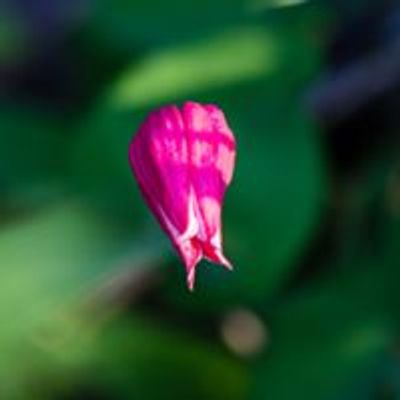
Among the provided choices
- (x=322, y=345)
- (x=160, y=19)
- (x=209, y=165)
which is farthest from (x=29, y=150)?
(x=209, y=165)

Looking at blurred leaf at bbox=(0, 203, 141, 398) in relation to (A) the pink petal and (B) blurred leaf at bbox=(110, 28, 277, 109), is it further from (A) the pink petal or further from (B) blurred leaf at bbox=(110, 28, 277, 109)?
(A) the pink petal

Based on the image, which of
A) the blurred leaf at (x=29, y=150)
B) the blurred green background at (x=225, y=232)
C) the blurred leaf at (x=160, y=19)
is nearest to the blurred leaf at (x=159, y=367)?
the blurred green background at (x=225, y=232)

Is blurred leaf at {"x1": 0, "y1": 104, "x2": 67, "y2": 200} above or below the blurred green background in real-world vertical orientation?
above

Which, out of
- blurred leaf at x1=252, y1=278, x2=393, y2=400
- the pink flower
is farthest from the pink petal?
blurred leaf at x1=252, y1=278, x2=393, y2=400

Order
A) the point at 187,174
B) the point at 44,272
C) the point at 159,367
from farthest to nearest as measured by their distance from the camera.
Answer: the point at 159,367 < the point at 44,272 < the point at 187,174

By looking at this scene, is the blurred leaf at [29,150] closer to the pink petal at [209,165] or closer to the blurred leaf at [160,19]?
the blurred leaf at [160,19]

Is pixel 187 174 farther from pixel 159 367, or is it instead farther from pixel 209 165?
pixel 159 367

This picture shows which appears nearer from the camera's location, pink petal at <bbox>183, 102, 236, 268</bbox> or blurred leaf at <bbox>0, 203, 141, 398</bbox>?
pink petal at <bbox>183, 102, 236, 268</bbox>

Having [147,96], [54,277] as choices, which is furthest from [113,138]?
[54,277]
